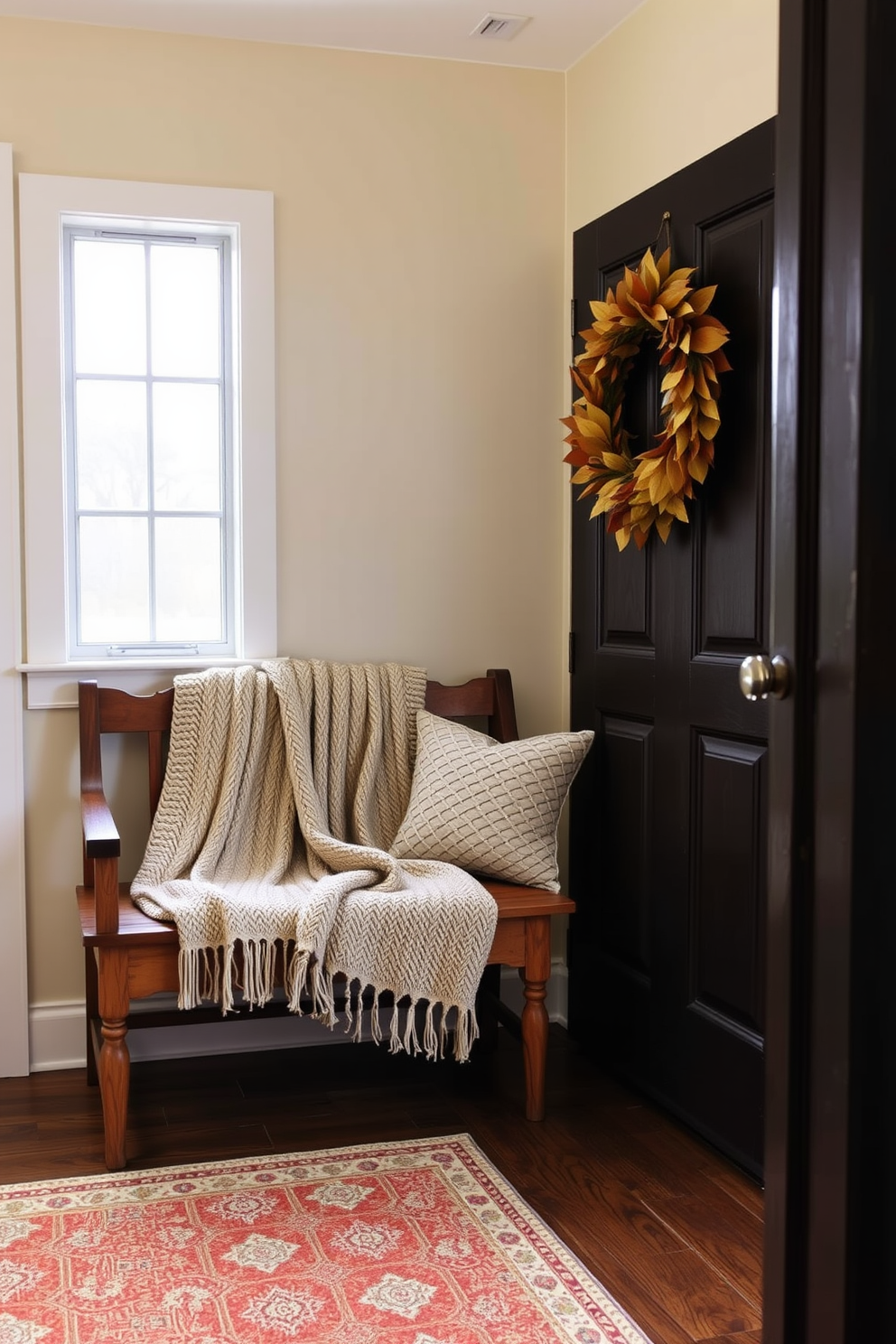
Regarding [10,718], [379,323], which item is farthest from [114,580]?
[379,323]

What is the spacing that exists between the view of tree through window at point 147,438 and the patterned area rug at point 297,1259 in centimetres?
126

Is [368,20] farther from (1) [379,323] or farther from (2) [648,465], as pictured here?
(2) [648,465]

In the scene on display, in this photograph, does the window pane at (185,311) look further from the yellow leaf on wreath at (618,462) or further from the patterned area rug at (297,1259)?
the patterned area rug at (297,1259)

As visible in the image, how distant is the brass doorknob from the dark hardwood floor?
1.09 metres

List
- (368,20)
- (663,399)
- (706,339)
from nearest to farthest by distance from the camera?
1. (706,339)
2. (663,399)
3. (368,20)

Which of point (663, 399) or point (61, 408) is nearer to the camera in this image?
point (663, 399)

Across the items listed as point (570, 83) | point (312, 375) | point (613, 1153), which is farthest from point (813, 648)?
point (570, 83)

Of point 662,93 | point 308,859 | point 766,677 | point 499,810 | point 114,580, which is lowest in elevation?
point 308,859

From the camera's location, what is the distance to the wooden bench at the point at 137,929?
7.80ft

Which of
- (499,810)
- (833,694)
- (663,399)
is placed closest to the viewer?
(833,694)

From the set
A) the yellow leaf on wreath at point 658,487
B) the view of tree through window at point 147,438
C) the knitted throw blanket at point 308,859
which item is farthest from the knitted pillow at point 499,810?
the view of tree through window at point 147,438

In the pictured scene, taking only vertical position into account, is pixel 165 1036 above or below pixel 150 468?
below

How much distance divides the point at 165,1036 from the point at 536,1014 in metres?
0.95

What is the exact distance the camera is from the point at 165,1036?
2992 mm
